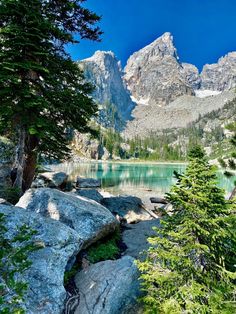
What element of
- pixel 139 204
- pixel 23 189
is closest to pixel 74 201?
pixel 23 189

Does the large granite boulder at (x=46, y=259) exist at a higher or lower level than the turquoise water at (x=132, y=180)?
higher

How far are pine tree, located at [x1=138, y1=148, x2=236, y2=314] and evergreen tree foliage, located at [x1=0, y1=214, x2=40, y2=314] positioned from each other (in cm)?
227

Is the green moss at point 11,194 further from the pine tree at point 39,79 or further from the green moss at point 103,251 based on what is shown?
the green moss at point 103,251

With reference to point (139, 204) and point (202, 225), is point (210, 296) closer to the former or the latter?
point (202, 225)

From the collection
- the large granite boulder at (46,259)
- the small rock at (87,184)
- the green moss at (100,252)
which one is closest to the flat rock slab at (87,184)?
the small rock at (87,184)

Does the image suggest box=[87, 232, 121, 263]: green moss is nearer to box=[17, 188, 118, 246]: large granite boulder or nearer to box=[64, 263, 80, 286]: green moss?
box=[17, 188, 118, 246]: large granite boulder

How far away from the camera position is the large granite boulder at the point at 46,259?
4.56 meters

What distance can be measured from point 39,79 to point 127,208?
31.1 feet

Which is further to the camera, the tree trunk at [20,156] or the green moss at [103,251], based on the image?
the tree trunk at [20,156]

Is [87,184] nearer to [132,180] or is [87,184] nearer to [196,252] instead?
[132,180]

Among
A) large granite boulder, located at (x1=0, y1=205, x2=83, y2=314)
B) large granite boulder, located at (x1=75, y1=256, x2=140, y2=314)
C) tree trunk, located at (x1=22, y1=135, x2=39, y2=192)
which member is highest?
tree trunk, located at (x1=22, y1=135, x2=39, y2=192)

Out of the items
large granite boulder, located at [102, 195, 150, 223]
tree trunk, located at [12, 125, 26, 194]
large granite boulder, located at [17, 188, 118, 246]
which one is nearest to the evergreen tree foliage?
large granite boulder, located at [17, 188, 118, 246]

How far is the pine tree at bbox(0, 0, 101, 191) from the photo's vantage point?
990cm

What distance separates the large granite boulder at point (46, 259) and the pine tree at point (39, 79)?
4.31 meters
